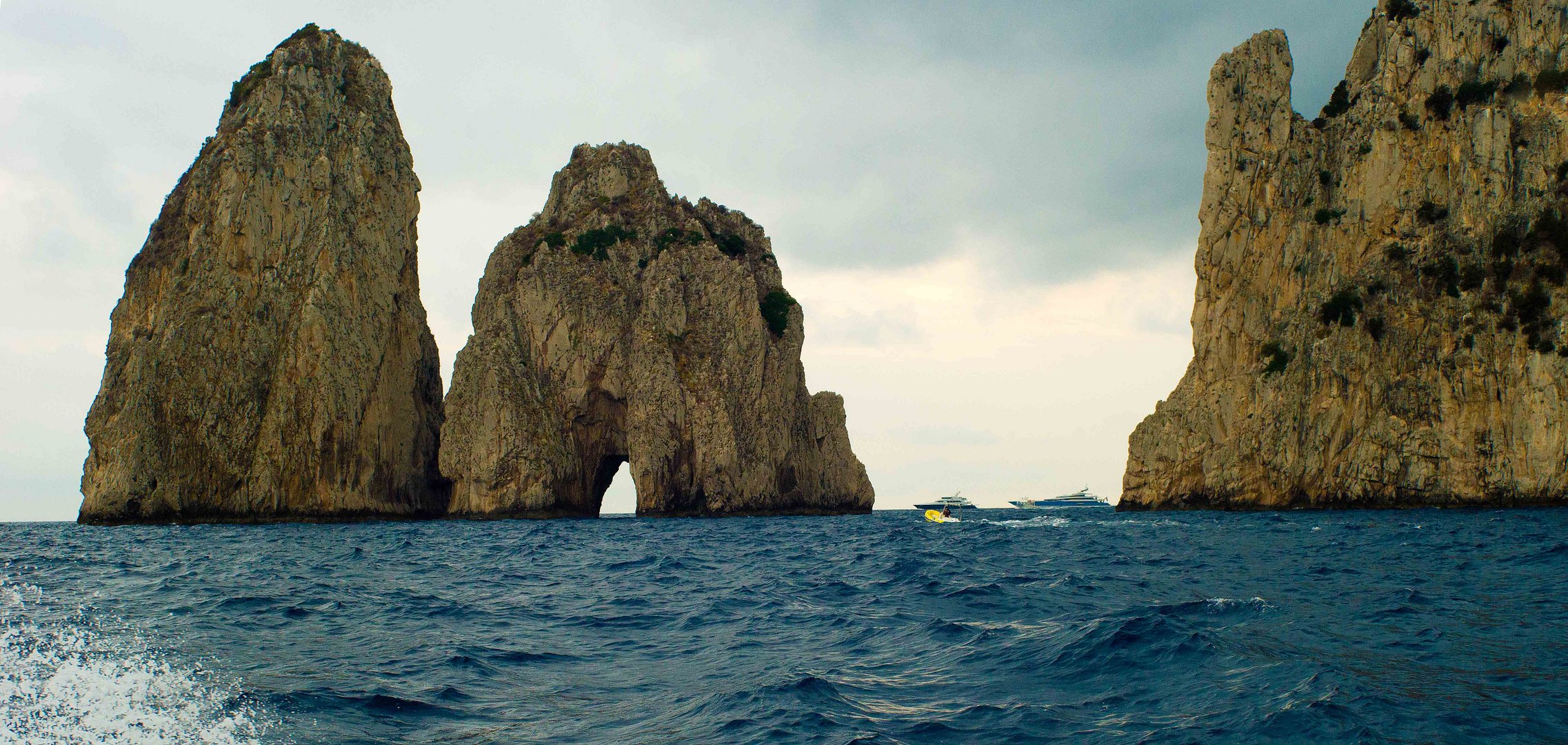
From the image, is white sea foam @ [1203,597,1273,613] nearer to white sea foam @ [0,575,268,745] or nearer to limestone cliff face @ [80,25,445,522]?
white sea foam @ [0,575,268,745]

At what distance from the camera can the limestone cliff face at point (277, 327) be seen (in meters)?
70.5

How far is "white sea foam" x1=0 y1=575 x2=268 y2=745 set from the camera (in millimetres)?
8508

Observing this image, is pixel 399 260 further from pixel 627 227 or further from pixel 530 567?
pixel 530 567

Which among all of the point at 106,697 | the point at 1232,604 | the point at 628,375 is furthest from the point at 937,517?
the point at 106,697

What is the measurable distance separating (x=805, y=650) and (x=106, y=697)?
8.76 m

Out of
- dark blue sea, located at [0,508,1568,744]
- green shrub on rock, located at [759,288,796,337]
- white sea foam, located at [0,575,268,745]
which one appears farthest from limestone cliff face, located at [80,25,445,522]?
white sea foam, located at [0,575,268,745]

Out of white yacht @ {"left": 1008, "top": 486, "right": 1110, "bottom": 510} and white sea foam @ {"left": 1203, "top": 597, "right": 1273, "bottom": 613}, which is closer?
white sea foam @ {"left": 1203, "top": 597, "right": 1273, "bottom": 613}

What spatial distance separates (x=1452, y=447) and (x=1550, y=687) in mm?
65249

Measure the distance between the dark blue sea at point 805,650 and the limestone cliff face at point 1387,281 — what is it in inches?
1709

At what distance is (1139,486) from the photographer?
81812 mm

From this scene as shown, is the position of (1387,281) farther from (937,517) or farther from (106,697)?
(106,697)

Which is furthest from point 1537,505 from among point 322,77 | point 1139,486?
point 322,77

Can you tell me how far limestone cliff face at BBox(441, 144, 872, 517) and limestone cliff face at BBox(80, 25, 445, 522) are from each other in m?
8.26

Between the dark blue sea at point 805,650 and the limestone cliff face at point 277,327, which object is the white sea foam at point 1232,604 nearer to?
the dark blue sea at point 805,650
